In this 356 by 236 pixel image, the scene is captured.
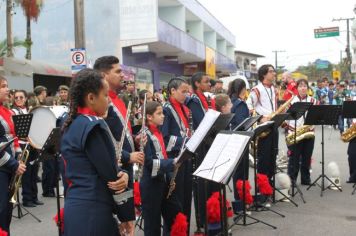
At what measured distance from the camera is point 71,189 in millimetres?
3113

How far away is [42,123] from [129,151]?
14.3 ft

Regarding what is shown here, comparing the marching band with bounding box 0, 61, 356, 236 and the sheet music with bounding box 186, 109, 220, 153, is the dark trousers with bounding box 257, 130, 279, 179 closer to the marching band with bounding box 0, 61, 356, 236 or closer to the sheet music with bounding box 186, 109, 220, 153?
the marching band with bounding box 0, 61, 356, 236

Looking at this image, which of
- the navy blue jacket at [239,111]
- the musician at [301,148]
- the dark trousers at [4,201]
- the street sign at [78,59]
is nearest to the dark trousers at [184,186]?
the navy blue jacket at [239,111]

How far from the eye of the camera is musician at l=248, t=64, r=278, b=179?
7574 millimetres

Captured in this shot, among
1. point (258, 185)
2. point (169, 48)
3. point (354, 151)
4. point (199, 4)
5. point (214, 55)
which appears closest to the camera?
point (258, 185)

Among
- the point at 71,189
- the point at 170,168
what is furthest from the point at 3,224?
the point at 71,189

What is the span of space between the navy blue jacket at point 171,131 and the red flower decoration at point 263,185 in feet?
7.27

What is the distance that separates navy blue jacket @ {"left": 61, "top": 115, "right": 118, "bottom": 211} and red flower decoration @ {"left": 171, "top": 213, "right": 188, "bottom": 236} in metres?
2.14

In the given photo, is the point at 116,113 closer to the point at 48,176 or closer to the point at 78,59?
the point at 48,176

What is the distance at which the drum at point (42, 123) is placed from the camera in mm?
8047

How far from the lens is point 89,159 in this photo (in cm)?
301

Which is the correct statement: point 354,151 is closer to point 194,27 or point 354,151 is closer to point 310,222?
point 310,222

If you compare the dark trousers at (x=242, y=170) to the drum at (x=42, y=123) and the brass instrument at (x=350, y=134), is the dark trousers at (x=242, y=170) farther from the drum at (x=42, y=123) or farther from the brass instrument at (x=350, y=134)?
the brass instrument at (x=350, y=134)

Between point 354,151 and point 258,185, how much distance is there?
2.97 metres
